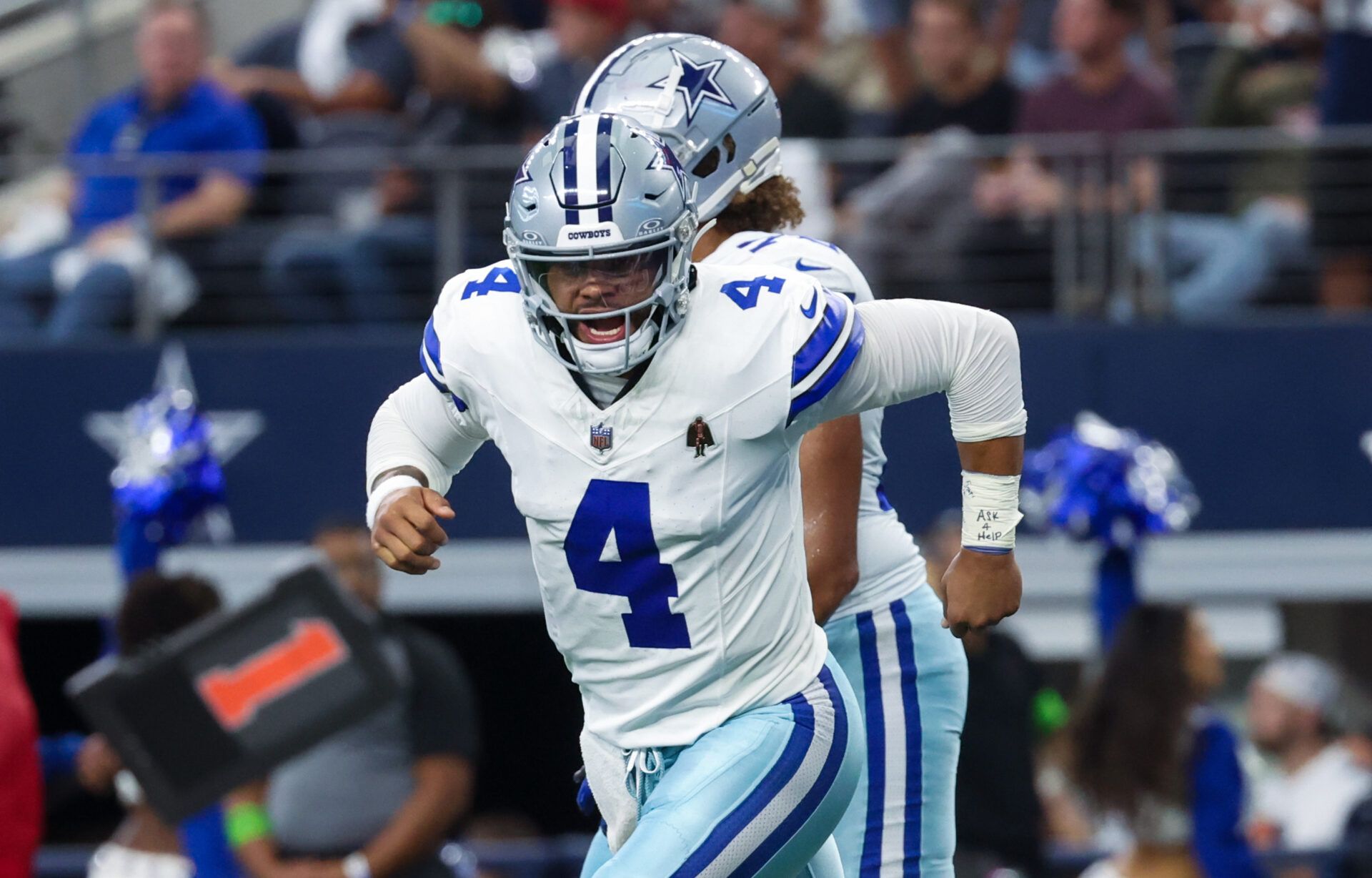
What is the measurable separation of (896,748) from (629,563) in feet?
2.71

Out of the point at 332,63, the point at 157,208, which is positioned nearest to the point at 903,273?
the point at 157,208

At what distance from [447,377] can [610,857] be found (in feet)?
2.61

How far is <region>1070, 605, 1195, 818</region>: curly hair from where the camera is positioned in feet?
19.1

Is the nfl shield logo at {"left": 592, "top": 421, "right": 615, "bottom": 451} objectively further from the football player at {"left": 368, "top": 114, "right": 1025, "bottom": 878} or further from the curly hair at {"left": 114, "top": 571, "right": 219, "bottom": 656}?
the curly hair at {"left": 114, "top": 571, "right": 219, "bottom": 656}

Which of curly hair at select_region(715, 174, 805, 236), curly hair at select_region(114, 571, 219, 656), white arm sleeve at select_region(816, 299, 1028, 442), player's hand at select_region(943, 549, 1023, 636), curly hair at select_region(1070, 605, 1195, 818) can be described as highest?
curly hair at select_region(715, 174, 805, 236)

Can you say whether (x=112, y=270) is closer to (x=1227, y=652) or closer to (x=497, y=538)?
(x=497, y=538)

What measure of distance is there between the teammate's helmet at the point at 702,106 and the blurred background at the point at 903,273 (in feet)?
12.3

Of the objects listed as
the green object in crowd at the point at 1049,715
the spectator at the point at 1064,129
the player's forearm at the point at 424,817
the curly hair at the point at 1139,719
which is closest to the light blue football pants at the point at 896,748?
the curly hair at the point at 1139,719

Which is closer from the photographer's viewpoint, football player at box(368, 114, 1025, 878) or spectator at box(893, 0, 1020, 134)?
football player at box(368, 114, 1025, 878)

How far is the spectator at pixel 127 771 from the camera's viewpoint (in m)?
6.04

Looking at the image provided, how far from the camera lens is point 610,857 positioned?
3238mm

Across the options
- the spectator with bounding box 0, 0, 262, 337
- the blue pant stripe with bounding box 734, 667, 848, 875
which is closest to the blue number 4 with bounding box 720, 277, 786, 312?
the blue pant stripe with bounding box 734, 667, 848, 875

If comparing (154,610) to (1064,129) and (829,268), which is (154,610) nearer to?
(829,268)

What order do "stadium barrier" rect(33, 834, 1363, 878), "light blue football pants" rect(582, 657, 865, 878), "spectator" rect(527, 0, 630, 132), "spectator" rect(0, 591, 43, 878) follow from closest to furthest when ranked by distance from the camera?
"light blue football pants" rect(582, 657, 865, 878) < "spectator" rect(0, 591, 43, 878) < "stadium barrier" rect(33, 834, 1363, 878) < "spectator" rect(527, 0, 630, 132)
